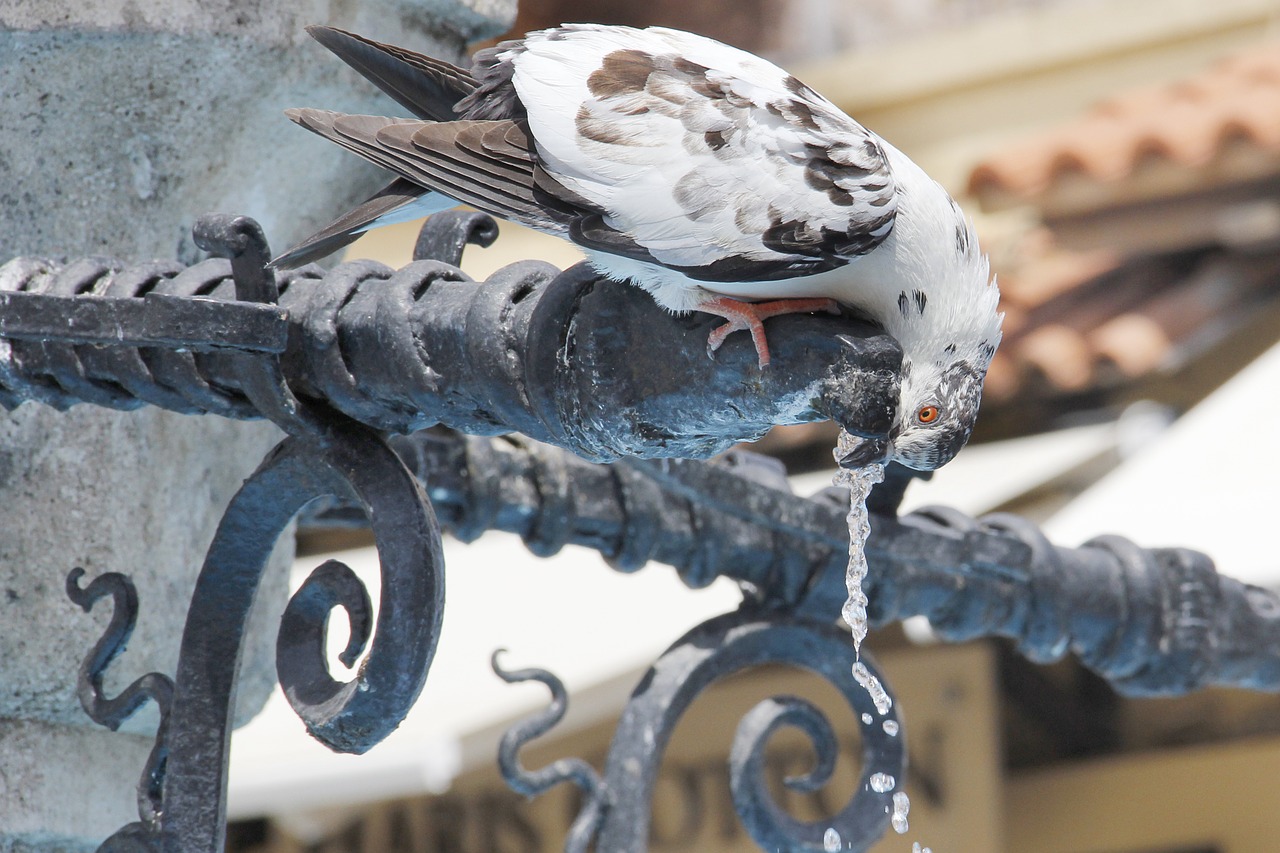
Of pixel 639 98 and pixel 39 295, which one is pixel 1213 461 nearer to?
pixel 639 98

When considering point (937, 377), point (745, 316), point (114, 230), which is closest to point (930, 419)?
point (937, 377)

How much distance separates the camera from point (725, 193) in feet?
3.69

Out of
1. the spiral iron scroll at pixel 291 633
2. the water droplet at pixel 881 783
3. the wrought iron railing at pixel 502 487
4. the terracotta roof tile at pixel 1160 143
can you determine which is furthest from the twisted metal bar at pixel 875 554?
the terracotta roof tile at pixel 1160 143

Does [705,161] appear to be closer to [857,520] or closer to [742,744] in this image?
[857,520]

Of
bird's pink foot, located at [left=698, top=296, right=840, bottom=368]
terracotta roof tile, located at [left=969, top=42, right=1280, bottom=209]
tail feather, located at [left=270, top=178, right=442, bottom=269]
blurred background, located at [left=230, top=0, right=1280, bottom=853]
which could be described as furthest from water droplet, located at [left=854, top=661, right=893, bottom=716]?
terracotta roof tile, located at [left=969, top=42, right=1280, bottom=209]

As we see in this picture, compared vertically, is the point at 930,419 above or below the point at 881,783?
above

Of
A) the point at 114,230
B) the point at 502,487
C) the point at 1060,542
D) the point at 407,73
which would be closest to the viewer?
the point at 407,73

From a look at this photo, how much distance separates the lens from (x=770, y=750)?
3.67 m

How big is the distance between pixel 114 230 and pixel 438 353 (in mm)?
413

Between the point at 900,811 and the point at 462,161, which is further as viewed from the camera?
the point at 900,811

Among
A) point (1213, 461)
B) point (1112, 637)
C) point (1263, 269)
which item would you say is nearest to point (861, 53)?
point (1263, 269)

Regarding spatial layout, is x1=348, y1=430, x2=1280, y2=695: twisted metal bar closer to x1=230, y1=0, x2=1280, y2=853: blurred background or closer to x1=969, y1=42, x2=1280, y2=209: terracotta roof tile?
x1=230, y1=0, x2=1280, y2=853: blurred background

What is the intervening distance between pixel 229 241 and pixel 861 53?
5217 mm

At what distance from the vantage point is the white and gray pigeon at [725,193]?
110 centimetres
